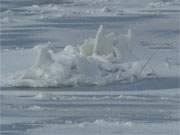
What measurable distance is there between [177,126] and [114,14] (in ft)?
52.2

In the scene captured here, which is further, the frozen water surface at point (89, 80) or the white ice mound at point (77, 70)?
the white ice mound at point (77, 70)

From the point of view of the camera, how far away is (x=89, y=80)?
14367mm

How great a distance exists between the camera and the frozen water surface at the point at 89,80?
11.0 m

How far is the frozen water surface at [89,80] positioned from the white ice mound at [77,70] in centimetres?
1

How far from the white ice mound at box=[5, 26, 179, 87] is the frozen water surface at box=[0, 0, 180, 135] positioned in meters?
0.01

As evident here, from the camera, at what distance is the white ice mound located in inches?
558

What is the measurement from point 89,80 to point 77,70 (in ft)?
1.16

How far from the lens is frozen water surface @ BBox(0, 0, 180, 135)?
11.0 meters

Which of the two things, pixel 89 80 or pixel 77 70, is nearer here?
pixel 89 80

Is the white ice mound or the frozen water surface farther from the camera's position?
the white ice mound

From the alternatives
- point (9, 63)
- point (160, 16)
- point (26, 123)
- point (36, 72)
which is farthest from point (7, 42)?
point (26, 123)

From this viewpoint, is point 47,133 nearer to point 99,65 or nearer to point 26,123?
point 26,123

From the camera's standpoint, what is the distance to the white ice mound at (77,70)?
14164 mm

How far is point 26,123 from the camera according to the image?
36.2ft
